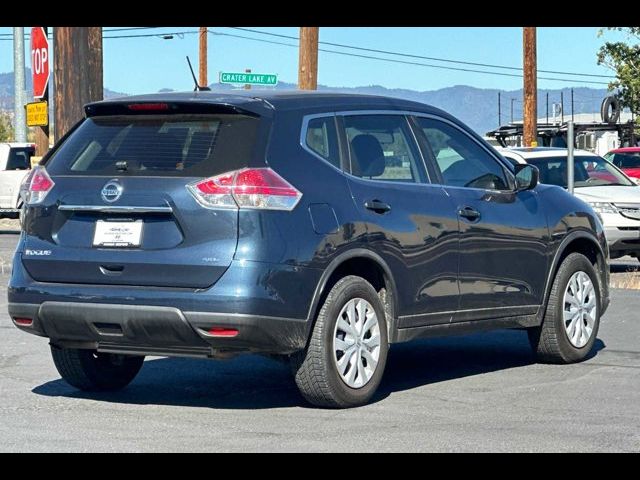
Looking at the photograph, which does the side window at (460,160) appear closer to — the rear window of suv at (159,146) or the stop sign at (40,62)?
the rear window of suv at (159,146)

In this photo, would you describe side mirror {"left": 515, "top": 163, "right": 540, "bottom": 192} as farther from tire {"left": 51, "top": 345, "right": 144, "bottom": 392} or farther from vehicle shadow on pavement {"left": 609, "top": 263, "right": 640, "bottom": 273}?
vehicle shadow on pavement {"left": 609, "top": 263, "right": 640, "bottom": 273}

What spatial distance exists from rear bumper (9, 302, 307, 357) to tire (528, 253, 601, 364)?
103 inches

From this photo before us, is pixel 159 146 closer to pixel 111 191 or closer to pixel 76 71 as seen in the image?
pixel 111 191

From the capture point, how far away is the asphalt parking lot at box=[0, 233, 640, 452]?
686 centimetres

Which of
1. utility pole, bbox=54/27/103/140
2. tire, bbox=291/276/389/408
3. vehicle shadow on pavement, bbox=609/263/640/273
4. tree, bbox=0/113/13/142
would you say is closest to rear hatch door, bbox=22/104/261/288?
tire, bbox=291/276/389/408

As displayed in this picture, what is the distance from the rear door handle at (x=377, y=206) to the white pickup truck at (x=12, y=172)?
78.1ft

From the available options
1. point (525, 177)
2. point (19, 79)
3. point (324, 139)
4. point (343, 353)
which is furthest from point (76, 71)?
point (19, 79)

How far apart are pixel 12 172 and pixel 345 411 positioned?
25721 millimetres

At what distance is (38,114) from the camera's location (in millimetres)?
28984

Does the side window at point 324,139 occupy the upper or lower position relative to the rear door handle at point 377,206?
upper

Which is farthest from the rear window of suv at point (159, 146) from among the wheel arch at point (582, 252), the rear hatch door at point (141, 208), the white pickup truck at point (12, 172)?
the white pickup truck at point (12, 172)

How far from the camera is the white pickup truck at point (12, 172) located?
105 ft

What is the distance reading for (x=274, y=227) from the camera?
7.43 m
